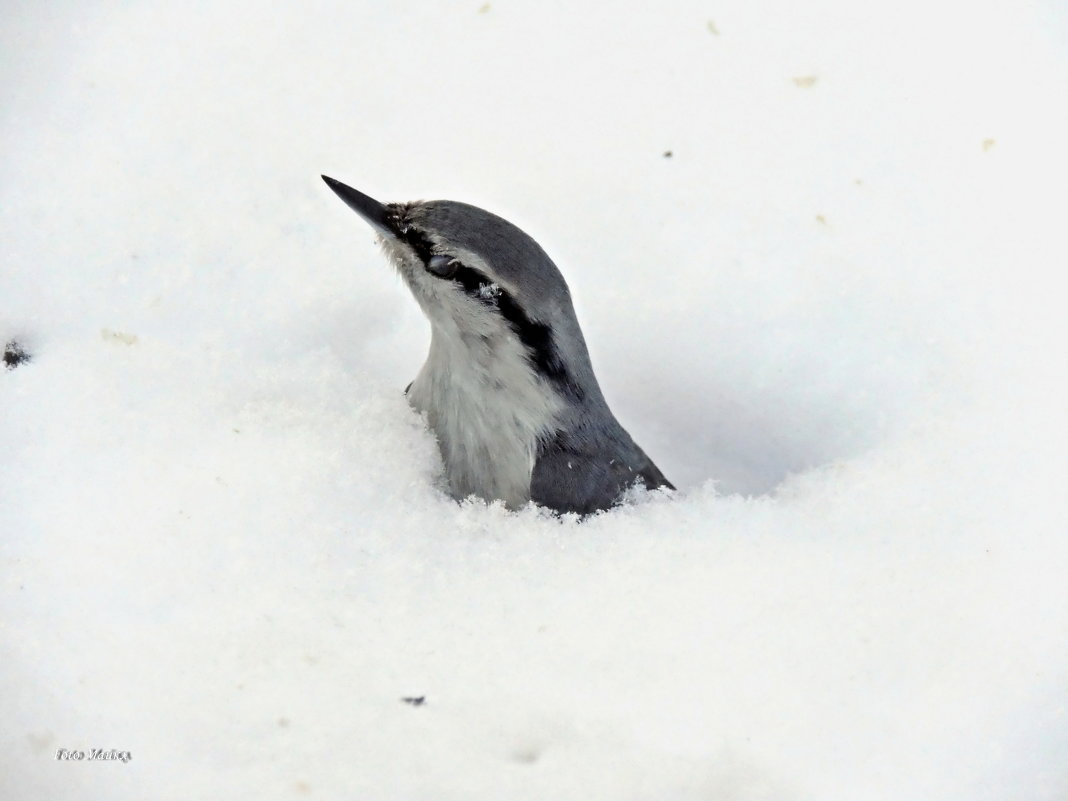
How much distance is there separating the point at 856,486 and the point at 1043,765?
25.7 inches

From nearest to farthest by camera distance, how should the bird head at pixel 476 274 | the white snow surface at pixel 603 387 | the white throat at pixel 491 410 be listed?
the white snow surface at pixel 603 387, the bird head at pixel 476 274, the white throat at pixel 491 410

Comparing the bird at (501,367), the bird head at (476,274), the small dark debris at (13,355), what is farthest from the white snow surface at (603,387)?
the bird head at (476,274)

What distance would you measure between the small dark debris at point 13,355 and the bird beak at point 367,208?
80 cm

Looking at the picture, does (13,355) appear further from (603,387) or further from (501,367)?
(603,387)

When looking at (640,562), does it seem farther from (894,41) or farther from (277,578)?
(894,41)

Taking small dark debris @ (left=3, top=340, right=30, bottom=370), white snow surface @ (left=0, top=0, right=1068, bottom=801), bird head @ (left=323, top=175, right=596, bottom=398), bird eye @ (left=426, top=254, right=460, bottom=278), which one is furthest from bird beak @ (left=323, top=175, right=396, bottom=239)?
small dark debris @ (left=3, top=340, right=30, bottom=370)

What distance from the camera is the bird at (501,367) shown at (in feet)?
6.50

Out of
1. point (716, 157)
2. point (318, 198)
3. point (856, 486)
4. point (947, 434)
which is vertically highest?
point (716, 157)

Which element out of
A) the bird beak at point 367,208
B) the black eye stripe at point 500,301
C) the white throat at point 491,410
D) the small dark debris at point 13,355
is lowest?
the small dark debris at point 13,355

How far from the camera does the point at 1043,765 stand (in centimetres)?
167

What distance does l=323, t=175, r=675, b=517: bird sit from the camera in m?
1.98

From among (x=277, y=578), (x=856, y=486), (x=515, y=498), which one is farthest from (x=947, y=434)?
(x=277, y=578)

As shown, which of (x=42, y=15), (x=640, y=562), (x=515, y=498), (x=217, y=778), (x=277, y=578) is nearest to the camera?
(x=217, y=778)

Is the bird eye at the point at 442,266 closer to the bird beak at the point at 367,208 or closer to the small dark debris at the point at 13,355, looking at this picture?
the bird beak at the point at 367,208
